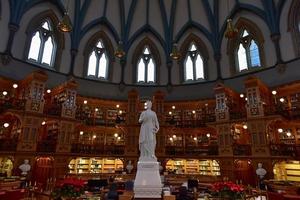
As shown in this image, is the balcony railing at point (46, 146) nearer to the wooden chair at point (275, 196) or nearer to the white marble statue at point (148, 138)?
the white marble statue at point (148, 138)

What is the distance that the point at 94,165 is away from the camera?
21281 millimetres

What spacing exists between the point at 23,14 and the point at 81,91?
27.8 feet

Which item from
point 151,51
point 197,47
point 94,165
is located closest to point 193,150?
point 94,165

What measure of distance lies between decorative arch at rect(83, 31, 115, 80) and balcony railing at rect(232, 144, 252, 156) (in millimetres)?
14562

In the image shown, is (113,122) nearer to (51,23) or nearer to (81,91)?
(81,91)

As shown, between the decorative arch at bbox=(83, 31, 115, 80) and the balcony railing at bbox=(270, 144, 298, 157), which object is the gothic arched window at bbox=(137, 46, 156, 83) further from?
the balcony railing at bbox=(270, 144, 298, 157)

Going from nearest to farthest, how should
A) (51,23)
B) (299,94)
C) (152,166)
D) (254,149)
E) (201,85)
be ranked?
(152,166)
(254,149)
(299,94)
(51,23)
(201,85)

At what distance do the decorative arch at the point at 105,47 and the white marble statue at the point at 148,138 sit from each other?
1612 centimetres

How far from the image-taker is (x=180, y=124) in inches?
877

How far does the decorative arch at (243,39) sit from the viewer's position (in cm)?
2108

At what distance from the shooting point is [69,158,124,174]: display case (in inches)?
802

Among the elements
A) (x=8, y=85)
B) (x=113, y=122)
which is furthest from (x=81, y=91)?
(x=8, y=85)

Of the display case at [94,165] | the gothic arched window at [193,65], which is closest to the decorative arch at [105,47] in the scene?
the gothic arched window at [193,65]

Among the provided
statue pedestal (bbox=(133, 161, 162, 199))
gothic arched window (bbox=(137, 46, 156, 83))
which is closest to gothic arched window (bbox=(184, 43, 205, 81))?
gothic arched window (bbox=(137, 46, 156, 83))
